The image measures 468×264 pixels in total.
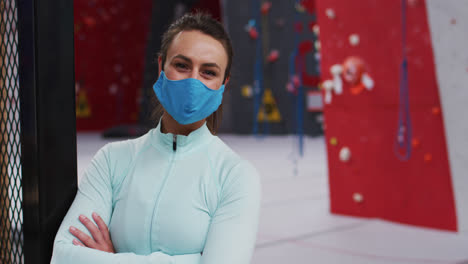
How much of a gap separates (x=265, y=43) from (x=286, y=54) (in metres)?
0.51

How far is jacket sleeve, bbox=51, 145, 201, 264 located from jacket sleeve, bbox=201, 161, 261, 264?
68 millimetres

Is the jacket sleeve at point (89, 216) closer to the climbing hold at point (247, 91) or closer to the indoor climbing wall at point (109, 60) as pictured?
the climbing hold at point (247, 91)

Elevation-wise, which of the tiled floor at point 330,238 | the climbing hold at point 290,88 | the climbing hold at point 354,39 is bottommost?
the tiled floor at point 330,238

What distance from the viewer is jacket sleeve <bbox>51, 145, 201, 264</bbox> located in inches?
41.1

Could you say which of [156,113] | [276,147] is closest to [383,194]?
[156,113]

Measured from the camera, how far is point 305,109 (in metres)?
10.8

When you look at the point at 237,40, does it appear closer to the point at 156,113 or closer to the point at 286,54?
Answer: the point at 286,54

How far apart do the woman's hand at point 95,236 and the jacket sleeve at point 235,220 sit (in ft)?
0.70

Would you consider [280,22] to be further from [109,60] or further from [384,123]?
[384,123]

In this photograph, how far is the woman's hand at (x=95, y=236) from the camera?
1.08 metres

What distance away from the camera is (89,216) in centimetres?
112

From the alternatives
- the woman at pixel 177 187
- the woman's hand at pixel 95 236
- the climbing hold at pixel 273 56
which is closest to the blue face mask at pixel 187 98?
the woman at pixel 177 187

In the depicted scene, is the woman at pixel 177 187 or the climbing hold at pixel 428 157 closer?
the woman at pixel 177 187

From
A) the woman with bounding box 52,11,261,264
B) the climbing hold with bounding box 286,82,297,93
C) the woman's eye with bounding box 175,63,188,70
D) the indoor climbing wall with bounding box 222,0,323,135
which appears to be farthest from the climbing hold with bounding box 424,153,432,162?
the indoor climbing wall with bounding box 222,0,323,135
